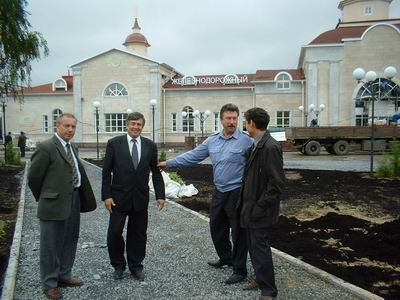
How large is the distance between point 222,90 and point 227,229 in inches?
1329

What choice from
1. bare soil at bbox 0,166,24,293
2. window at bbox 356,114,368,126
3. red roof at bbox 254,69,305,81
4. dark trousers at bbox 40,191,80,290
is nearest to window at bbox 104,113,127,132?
red roof at bbox 254,69,305,81

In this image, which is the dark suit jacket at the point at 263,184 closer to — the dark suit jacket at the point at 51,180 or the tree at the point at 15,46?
the dark suit jacket at the point at 51,180

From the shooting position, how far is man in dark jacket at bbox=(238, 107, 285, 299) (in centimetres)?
384

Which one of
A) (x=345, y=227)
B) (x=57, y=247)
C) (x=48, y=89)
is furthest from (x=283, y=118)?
(x=57, y=247)

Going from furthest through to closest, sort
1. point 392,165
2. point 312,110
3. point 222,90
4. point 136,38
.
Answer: point 136,38 < point 222,90 < point 312,110 < point 392,165

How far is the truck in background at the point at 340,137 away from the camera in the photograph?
80.3 feet

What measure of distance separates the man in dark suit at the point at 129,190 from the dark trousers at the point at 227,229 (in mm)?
817

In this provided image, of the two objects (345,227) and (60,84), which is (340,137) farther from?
(60,84)

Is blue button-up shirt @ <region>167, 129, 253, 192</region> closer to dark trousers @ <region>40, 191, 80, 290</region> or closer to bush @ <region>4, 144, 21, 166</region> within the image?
dark trousers @ <region>40, 191, 80, 290</region>

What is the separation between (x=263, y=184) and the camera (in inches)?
156

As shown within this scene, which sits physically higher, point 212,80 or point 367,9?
point 367,9

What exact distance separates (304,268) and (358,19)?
4263cm

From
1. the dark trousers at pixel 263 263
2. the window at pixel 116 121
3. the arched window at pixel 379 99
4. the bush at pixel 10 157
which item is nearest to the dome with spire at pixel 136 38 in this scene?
the window at pixel 116 121

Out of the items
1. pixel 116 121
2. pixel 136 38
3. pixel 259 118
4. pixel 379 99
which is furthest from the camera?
pixel 136 38
